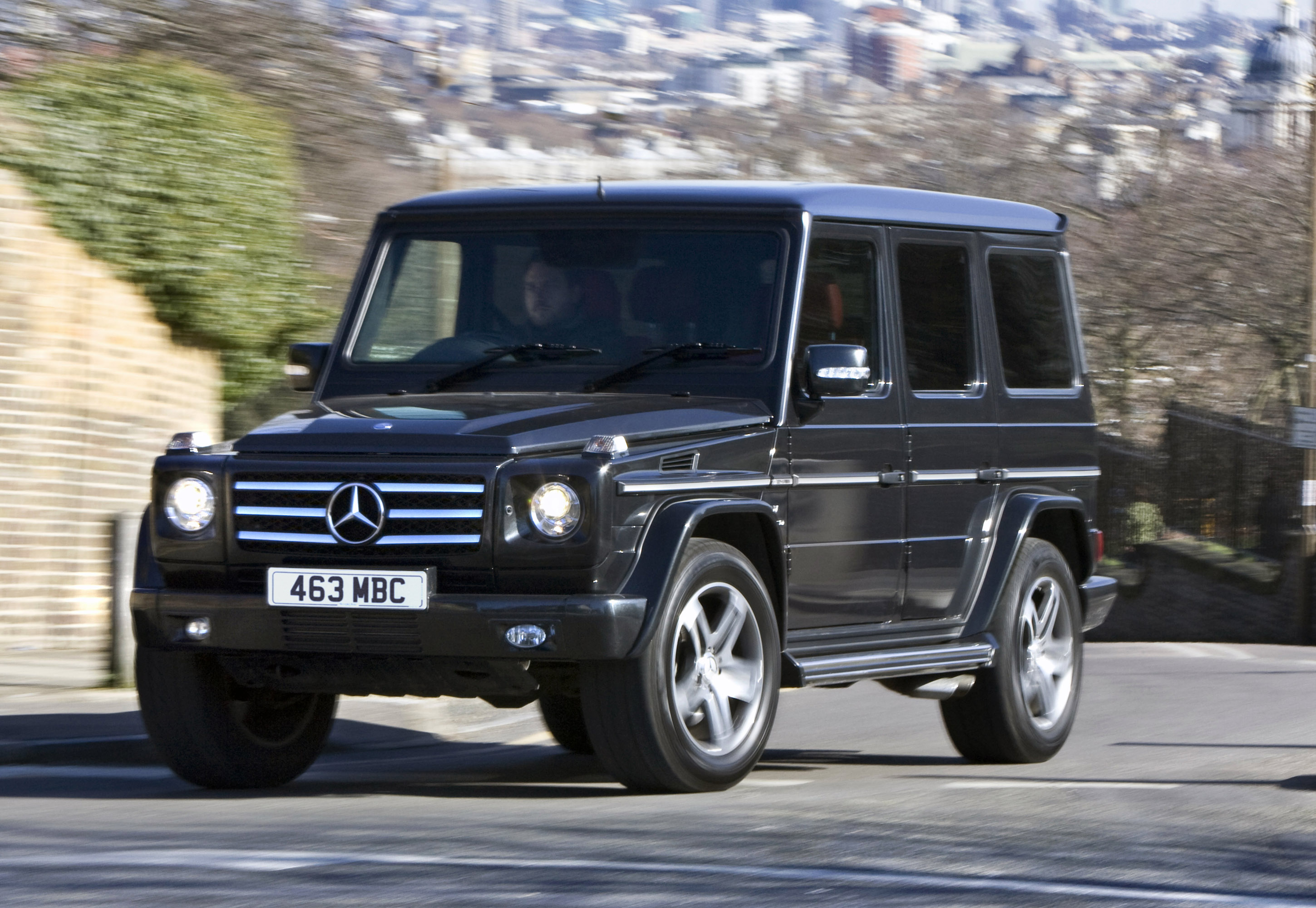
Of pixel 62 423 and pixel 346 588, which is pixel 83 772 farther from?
pixel 62 423

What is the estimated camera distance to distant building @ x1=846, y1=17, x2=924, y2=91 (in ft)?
190

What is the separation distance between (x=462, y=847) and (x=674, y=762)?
1.10 m

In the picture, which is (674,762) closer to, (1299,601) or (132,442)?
(132,442)

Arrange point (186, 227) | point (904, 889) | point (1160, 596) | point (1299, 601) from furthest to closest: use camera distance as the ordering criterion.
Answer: point (1160, 596), point (1299, 601), point (186, 227), point (904, 889)

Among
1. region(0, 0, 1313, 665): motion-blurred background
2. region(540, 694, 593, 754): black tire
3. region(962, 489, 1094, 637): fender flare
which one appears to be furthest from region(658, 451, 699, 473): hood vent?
region(0, 0, 1313, 665): motion-blurred background

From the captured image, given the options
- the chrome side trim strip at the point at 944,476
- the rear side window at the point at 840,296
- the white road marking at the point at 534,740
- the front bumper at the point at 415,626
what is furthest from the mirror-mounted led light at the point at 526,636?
the white road marking at the point at 534,740

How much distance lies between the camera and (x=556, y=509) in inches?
256

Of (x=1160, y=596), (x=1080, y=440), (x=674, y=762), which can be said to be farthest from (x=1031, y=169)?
(x=674, y=762)

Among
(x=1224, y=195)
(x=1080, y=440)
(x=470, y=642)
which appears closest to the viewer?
(x=470, y=642)

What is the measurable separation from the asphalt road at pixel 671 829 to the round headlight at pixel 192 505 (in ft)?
2.92

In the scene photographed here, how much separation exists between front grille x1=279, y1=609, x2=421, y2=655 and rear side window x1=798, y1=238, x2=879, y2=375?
1871 mm

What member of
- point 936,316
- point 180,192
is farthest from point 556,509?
point 180,192

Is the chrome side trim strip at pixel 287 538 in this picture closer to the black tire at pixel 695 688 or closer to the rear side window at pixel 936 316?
the black tire at pixel 695 688

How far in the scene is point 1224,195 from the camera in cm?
3466
